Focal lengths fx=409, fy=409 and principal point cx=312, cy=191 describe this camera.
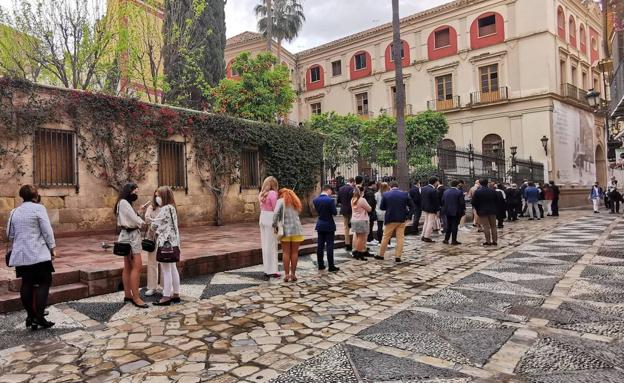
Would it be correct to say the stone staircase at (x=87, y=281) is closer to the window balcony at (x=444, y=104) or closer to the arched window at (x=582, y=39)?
the window balcony at (x=444, y=104)

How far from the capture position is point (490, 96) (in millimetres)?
29375

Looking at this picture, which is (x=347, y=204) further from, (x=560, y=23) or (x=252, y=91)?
(x=560, y=23)

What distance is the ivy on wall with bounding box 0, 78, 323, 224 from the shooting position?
9188mm

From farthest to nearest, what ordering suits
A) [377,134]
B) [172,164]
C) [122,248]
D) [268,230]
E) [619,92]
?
1. [377,134]
2. [619,92]
3. [172,164]
4. [268,230]
5. [122,248]

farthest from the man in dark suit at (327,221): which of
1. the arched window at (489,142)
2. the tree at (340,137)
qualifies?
the arched window at (489,142)

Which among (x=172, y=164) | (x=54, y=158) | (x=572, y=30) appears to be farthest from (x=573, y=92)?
(x=54, y=158)

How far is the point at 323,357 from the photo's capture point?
3.43 metres

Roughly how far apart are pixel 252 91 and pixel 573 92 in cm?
2467

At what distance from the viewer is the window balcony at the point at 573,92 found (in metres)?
28.1

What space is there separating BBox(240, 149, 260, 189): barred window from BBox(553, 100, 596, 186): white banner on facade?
21.9 m

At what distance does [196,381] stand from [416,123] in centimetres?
2623

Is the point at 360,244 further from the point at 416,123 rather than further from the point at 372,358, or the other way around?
the point at 416,123

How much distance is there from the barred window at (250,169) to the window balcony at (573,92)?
78.7 feet

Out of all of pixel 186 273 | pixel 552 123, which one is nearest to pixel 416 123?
pixel 552 123
